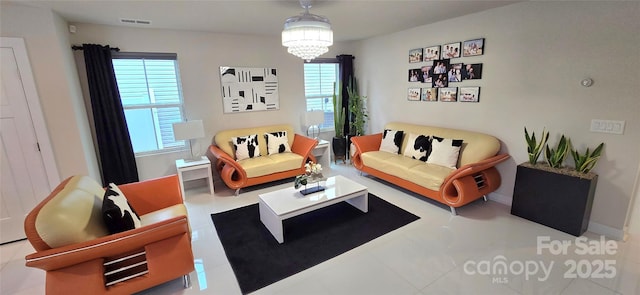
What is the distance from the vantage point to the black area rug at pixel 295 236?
7.51 feet

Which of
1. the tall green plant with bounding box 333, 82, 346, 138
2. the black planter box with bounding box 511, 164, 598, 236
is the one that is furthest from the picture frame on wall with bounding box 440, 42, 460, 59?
the tall green plant with bounding box 333, 82, 346, 138

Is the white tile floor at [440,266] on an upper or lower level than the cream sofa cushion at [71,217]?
lower

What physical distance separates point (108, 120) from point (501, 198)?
5.14 m

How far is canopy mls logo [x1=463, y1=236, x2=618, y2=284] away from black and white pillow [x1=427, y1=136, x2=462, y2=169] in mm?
A: 1271

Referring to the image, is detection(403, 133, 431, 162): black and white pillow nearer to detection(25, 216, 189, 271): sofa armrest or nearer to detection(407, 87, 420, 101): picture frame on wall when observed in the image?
detection(407, 87, 420, 101): picture frame on wall

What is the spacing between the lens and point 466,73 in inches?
139

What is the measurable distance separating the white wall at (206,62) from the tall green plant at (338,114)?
81 centimetres

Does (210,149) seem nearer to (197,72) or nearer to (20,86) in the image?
(197,72)

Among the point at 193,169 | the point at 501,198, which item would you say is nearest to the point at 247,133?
the point at 193,169

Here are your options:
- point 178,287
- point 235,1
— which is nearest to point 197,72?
point 235,1

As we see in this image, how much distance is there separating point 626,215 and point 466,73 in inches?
84.0

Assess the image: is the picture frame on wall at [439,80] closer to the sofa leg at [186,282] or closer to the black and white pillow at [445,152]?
the black and white pillow at [445,152]

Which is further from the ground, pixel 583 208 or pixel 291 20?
pixel 291 20

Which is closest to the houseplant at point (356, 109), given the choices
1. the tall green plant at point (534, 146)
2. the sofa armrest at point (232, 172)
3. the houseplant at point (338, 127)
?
the houseplant at point (338, 127)
